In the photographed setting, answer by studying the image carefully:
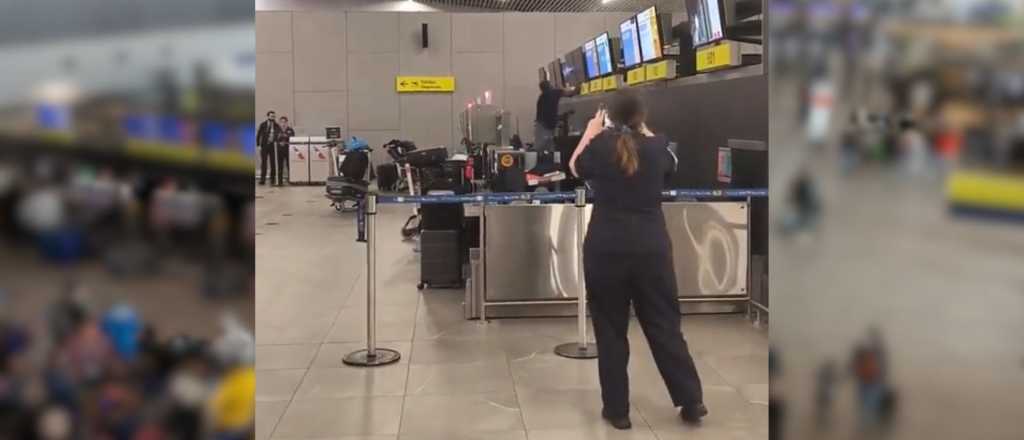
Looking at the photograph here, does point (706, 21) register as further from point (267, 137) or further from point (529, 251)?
point (267, 137)

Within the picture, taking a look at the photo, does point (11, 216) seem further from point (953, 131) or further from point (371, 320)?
point (371, 320)

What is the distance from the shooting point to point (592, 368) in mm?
4730

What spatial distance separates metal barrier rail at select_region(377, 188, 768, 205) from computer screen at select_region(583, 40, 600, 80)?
23.9ft

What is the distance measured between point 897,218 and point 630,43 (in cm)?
972

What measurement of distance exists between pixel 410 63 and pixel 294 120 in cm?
277

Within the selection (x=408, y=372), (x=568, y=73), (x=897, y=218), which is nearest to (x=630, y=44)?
(x=568, y=73)

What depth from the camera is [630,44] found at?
10.5 meters

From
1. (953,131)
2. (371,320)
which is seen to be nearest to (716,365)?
(371,320)

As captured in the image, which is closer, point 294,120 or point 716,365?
point 716,365

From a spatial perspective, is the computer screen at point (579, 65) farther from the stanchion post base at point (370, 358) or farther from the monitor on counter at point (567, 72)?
the stanchion post base at point (370, 358)

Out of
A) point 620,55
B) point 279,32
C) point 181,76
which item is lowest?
point 181,76

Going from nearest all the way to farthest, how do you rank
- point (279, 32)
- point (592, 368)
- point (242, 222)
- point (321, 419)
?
point (242, 222)
point (321, 419)
point (592, 368)
point (279, 32)

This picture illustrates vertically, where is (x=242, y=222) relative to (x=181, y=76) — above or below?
below

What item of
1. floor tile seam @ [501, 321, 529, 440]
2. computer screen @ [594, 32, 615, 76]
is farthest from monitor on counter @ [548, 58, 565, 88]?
floor tile seam @ [501, 321, 529, 440]
